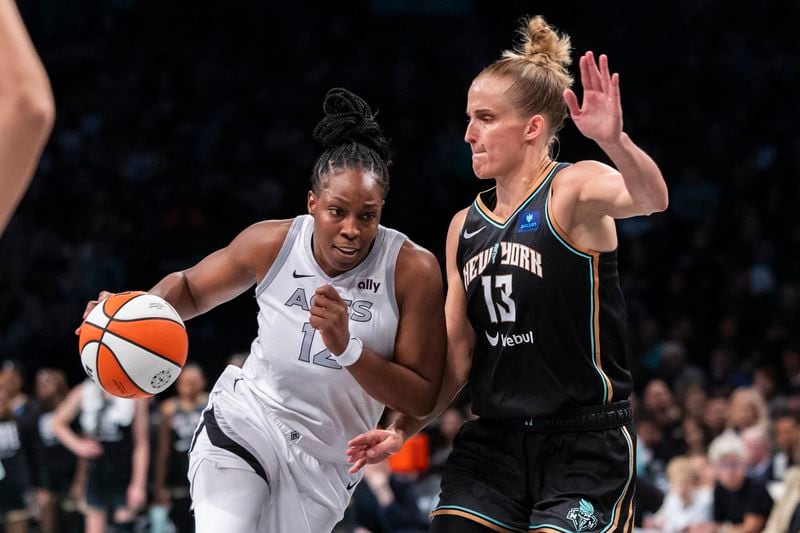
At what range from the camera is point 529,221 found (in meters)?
3.98

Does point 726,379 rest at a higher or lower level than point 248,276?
lower

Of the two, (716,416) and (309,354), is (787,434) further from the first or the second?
(309,354)

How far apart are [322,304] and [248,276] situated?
59 centimetres

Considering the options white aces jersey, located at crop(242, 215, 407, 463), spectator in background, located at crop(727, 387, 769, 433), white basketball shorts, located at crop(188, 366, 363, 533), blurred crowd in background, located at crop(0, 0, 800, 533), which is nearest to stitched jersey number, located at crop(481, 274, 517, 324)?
white aces jersey, located at crop(242, 215, 407, 463)

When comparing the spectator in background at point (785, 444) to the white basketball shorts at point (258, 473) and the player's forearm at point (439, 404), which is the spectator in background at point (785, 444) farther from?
the white basketball shorts at point (258, 473)

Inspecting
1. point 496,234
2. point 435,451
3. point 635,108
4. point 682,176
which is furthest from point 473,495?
point 635,108

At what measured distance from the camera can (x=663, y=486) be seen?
30.3 ft

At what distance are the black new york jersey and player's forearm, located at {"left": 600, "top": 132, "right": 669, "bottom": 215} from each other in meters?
0.34

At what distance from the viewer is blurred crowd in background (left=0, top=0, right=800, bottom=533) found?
11.4m

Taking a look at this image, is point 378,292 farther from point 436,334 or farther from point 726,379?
point 726,379

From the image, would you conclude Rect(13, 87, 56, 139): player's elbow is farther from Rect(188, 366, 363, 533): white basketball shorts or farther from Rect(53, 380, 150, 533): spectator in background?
Rect(53, 380, 150, 533): spectator in background

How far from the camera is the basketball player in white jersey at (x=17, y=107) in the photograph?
167 centimetres

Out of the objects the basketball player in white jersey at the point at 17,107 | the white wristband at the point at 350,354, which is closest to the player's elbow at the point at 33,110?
the basketball player in white jersey at the point at 17,107

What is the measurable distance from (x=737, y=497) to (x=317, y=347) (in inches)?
200
